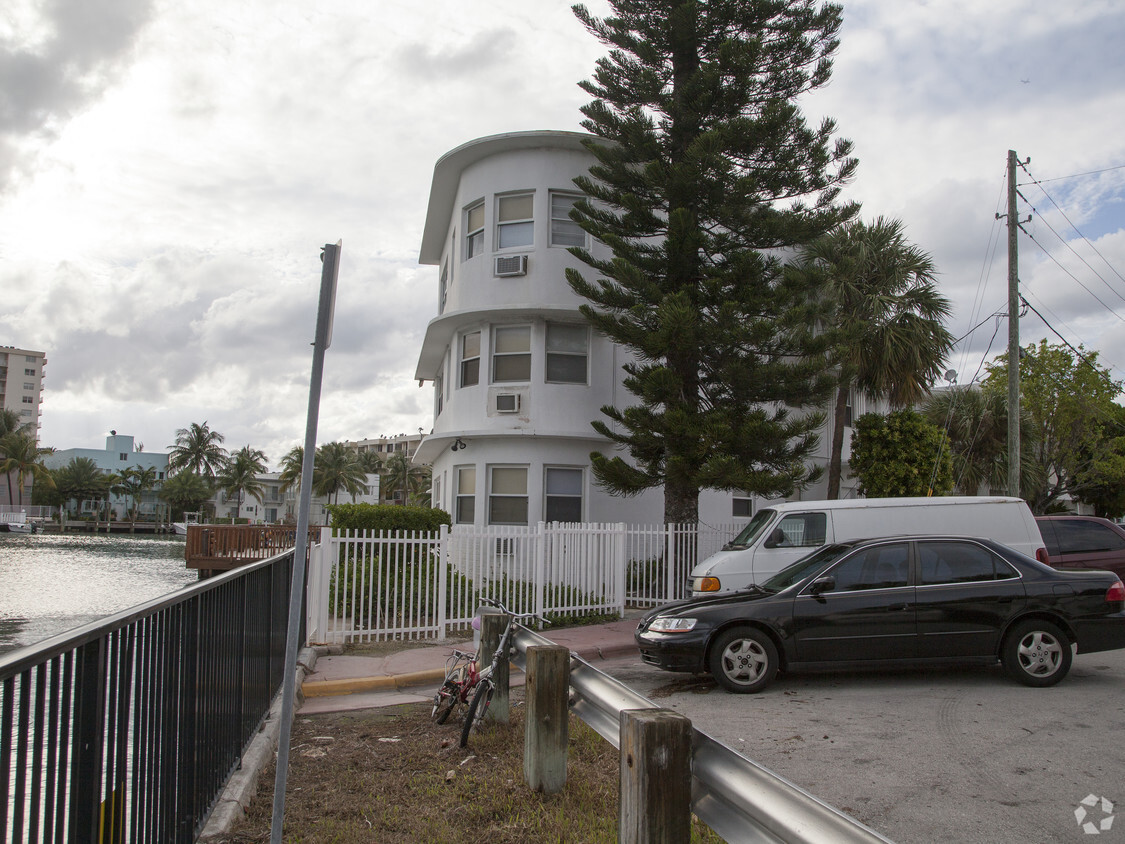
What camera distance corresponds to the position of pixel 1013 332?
19844 mm

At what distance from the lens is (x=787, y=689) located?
341 inches

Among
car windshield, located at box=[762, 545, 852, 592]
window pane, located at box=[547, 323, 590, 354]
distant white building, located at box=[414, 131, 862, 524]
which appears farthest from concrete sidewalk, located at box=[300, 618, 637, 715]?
window pane, located at box=[547, 323, 590, 354]

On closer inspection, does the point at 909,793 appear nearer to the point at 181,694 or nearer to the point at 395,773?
the point at 395,773

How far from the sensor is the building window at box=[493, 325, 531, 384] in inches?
699

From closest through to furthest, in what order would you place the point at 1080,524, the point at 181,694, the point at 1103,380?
1. the point at 181,694
2. the point at 1080,524
3. the point at 1103,380

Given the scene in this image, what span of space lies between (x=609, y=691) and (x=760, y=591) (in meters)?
4.97

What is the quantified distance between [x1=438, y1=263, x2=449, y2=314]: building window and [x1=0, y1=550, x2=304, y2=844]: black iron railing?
1677 cm

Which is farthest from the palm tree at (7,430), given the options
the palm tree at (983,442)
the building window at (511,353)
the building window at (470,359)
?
the palm tree at (983,442)

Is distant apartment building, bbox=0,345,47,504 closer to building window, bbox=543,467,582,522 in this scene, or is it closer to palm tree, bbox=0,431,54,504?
palm tree, bbox=0,431,54,504

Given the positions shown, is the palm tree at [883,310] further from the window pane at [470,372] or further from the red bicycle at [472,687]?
the red bicycle at [472,687]

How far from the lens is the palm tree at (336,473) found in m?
88.1

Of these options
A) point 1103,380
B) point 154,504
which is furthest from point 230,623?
point 154,504

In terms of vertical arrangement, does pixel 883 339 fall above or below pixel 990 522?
above

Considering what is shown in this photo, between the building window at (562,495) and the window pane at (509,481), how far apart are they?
1.47ft
